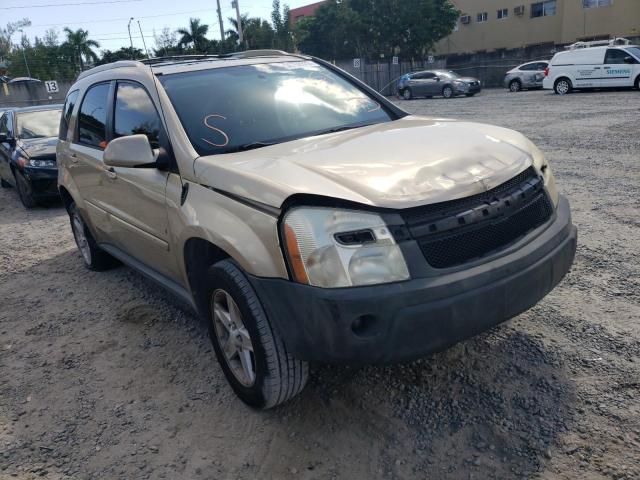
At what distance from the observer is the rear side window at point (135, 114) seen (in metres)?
3.34

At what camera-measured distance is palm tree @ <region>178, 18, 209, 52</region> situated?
60.2 meters

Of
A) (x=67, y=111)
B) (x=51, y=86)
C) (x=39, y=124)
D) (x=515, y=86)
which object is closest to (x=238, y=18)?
(x=51, y=86)

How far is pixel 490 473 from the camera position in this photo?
2.26 meters

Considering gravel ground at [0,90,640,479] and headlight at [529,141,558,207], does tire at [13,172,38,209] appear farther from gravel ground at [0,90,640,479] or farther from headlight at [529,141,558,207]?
headlight at [529,141,558,207]

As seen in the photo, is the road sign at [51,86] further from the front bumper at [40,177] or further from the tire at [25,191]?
the front bumper at [40,177]

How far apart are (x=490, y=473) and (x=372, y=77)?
119 ft

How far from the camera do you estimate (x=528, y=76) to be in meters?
26.1

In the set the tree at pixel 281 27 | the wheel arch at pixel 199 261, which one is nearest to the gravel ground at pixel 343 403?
the wheel arch at pixel 199 261

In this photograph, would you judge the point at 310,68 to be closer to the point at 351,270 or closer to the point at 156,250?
the point at 156,250

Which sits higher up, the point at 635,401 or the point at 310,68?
the point at 310,68

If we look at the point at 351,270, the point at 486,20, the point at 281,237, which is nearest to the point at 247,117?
the point at 281,237

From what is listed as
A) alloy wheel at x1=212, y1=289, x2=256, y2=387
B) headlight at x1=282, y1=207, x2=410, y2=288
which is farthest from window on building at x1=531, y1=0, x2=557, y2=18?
headlight at x1=282, y1=207, x2=410, y2=288

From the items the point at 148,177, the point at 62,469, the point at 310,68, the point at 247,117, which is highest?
the point at 310,68

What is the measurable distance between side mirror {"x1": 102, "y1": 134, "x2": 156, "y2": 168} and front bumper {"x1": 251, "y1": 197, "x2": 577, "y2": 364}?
111 centimetres
